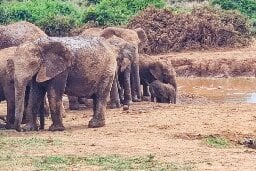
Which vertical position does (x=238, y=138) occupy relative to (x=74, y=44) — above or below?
below

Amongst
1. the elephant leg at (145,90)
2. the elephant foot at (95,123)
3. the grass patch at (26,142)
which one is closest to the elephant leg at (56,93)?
the elephant foot at (95,123)

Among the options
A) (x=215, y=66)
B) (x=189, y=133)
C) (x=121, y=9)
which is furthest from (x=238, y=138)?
(x=121, y=9)

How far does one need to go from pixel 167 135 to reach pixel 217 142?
90cm

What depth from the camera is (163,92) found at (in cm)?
1928

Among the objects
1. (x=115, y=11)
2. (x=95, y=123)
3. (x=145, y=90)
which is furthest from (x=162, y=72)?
(x=115, y=11)

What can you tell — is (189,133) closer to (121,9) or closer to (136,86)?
(136,86)

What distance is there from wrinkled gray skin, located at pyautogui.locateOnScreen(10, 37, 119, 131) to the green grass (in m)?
2.33

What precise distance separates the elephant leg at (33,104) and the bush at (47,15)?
1686cm

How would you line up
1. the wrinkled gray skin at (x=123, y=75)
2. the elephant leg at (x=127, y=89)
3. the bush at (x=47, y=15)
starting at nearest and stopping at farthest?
the wrinkled gray skin at (x=123, y=75), the elephant leg at (x=127, y=89), the bush at (x=47, y=15)

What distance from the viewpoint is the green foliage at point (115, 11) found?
104 feet

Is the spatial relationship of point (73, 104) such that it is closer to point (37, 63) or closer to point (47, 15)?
point (37, 63)

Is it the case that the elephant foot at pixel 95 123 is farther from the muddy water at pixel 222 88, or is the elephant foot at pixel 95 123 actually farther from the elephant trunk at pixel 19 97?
the muddy water at pixel 222 88

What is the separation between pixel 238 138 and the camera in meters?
12.8

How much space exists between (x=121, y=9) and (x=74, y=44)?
20609mm
